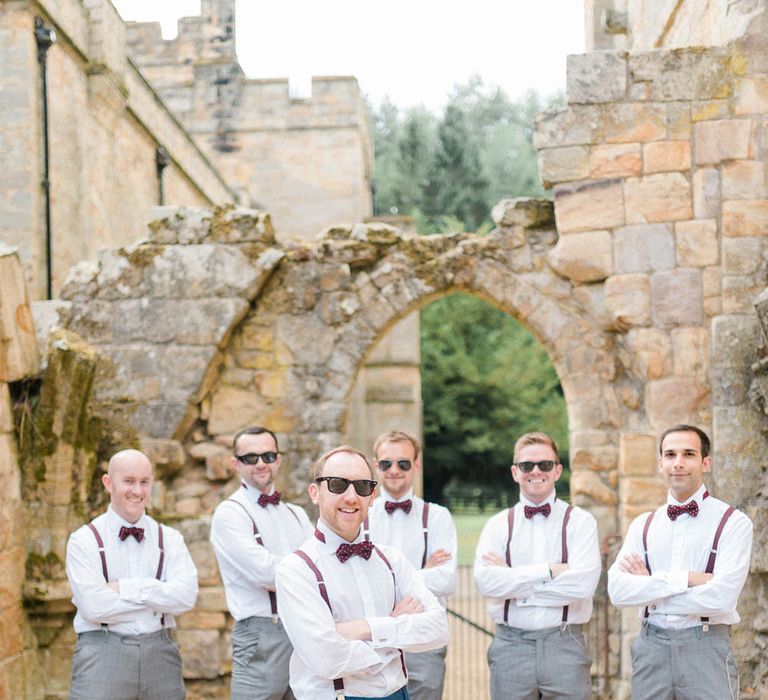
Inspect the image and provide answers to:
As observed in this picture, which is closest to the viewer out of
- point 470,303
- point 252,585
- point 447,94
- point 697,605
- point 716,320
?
point 697,605

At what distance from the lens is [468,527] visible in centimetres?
2036

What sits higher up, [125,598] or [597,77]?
[597,77]

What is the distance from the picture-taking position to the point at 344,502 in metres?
3.72

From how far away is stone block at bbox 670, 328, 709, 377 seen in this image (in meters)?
7.45

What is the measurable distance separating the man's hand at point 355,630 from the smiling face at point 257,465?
1.92 meters

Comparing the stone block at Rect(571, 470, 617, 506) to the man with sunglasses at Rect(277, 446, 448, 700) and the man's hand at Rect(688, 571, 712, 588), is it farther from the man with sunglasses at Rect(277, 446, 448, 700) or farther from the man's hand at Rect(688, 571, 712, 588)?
the man with sunglasses at Rect(277, 446, 448, 700)

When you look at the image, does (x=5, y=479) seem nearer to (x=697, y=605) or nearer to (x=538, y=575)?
(x=538, y=575)

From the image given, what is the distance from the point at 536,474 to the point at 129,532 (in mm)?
1970

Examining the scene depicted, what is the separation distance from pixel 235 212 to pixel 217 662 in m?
3.36

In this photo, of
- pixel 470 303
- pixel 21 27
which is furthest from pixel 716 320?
pixel 470 303

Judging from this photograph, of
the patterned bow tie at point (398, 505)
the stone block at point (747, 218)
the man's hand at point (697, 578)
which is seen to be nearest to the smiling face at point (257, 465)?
the patterned bow tie at point (398, 505)

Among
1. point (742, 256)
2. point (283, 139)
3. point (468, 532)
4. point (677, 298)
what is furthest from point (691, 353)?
point (283, 139)

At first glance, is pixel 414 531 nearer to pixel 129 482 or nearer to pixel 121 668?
pixel 129 482

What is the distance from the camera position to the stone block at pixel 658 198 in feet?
24.7
